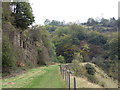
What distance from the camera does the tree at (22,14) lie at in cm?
2924

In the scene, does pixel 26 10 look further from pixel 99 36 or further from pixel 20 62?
pixel 99 36

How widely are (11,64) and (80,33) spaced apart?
60.5m

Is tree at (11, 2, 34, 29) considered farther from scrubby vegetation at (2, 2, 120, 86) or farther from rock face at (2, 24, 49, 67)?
rock face at (2, 24, 49, 67)

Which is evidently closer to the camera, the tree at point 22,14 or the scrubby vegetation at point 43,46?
the scrubby vegetation at point 43,46

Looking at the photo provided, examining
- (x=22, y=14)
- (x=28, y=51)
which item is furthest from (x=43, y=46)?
(x=22, y=14)

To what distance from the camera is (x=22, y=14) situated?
1197 inches

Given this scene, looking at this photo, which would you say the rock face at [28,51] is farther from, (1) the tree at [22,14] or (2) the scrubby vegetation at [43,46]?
(1) the tree at [22,14]

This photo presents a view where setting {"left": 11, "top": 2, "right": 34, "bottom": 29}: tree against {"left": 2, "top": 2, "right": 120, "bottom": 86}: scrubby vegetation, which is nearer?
{"left": 2, "top": 2, "right": 120, "bottom": 86}: scrubby vegetation

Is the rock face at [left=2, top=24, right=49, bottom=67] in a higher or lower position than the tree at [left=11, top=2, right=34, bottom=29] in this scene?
lower

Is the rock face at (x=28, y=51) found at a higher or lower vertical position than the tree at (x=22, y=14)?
lower

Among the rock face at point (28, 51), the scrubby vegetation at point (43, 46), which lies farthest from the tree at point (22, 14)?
the rock face at point (28, 51)

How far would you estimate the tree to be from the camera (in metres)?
29.2

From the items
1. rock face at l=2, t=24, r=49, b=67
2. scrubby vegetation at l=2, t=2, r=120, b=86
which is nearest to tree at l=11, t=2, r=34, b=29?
scrubby vegetation at l=2, t=2, r=120, b=86

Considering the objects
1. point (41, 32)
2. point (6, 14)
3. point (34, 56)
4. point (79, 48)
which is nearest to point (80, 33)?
point (79, 48)
